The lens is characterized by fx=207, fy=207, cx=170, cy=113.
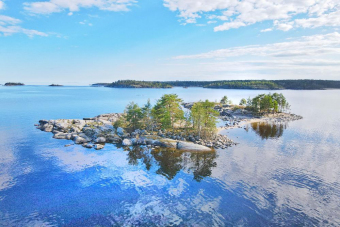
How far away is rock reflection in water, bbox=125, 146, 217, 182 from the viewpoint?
39.5 metres

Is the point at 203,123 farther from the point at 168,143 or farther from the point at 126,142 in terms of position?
the point at 126,142

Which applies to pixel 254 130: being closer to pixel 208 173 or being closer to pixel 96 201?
pixel 208 173

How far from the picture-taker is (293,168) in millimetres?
40656

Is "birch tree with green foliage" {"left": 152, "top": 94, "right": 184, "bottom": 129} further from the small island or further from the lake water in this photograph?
the lake water

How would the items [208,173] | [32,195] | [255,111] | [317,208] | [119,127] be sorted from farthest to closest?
[255,111]
[119,127]
[208,173]
[32,195]
[317,208]

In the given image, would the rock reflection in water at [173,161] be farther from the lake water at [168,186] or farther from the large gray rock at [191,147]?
the large gray rock at [191,147]

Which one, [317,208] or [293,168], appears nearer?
[317,208]

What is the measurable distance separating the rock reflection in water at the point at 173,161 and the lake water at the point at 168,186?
201 millimetres

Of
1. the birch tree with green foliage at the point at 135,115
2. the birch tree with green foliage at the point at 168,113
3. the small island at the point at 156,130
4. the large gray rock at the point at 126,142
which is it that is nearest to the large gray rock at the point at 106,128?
the small island at the point at 156,130

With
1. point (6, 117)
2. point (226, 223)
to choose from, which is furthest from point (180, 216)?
point (6, 117)

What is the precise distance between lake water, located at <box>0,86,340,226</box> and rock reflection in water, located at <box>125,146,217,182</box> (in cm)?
20

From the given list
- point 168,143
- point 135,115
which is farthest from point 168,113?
point 135,115

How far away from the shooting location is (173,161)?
44719 millimetres

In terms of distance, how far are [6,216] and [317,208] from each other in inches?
1603
